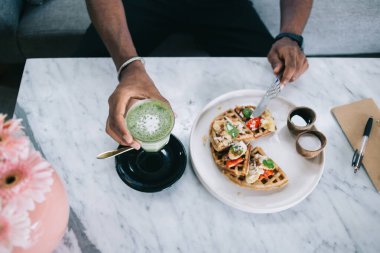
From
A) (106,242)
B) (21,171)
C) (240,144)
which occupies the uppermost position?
(21,171)

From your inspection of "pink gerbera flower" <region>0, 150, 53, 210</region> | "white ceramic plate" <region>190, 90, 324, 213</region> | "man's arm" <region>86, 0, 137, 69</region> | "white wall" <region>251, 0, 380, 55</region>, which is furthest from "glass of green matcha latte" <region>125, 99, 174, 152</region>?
"white wall" <region>251, 0, 380, 55</region>

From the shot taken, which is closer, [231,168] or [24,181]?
[24,181]

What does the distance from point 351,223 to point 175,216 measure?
1.83 feet

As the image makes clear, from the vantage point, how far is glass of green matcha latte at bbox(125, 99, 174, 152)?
103 cm

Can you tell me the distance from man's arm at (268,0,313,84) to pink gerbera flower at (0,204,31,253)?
0.99m

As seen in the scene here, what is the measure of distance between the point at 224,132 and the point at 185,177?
205 mm

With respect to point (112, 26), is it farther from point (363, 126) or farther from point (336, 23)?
point (336, 23)

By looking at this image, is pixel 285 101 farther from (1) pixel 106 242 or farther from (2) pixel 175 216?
(1) pixel 106 242

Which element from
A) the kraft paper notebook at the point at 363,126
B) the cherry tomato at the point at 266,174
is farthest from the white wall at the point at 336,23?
the cherry tomato at the point at 266,174

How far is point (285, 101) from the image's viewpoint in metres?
1.27

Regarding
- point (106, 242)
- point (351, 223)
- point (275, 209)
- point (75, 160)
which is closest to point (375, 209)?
point (351, 223)

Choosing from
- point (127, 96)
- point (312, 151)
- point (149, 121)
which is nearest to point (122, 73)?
point (127, 96)

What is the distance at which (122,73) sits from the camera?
1.22m

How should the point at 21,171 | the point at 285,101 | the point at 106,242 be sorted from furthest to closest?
1. the point at 285,101
2. the point at 106,242
3. the point at 21,171
